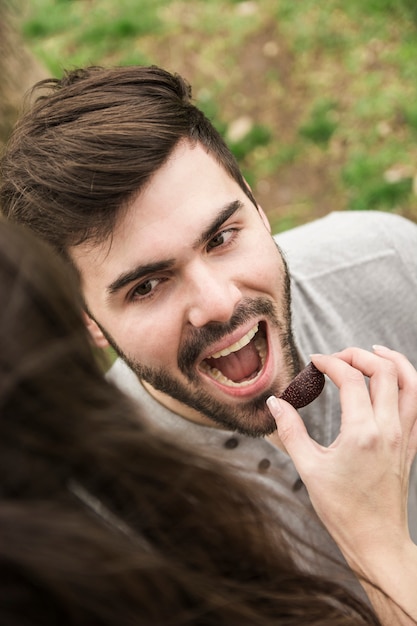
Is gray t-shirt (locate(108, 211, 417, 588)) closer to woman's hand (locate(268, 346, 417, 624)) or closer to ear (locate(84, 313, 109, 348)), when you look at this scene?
ear (locate(84, 313, 109, 348))

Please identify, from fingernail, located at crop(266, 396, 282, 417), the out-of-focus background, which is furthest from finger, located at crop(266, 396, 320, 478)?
the out-of-focus background

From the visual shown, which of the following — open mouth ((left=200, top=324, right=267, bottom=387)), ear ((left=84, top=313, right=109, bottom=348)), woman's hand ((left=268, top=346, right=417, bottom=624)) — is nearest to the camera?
woman's hand ((left=268, top=346, right=417, bottom=624))

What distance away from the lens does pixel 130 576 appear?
1144mm

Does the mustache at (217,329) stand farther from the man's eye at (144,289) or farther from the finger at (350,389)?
the finger at (350,389)

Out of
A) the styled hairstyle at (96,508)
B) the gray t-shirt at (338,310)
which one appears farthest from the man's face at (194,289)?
the styled hairstyle at (96,508)

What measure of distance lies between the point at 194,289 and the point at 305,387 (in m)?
0.43

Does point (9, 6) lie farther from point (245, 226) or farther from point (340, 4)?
point (245, 226)

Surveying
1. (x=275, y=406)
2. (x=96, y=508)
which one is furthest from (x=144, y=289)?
(x=96, y=508)

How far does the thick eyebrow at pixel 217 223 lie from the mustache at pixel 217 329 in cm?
22

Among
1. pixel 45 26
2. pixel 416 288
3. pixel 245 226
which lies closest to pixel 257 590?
pixel 245 226

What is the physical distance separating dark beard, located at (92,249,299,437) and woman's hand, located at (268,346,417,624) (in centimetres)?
40

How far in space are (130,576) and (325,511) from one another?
2.58 feet

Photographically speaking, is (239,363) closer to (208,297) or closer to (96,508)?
(208,297)

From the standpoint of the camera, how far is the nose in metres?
2.08
